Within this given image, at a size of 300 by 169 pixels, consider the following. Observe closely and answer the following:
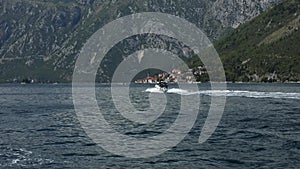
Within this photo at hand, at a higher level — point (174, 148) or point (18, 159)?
point (18, 159)

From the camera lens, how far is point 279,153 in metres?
41.9

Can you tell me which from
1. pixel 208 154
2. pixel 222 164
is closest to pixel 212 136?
pixel 208 154

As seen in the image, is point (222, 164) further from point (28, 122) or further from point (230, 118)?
point (28, 122)

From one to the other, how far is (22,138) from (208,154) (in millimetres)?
23558

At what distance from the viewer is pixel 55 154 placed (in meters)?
43.9

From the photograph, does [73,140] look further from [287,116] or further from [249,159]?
[287,116]

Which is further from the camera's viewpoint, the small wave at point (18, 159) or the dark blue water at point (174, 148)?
the small wave at point (18, 159)

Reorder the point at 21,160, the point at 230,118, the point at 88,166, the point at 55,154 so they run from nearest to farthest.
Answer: the point at 88,166, the point at 21,160, the point at 55,154, the point at 230,118

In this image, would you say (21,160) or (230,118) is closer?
(21,160)

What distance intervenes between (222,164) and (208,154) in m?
4.21

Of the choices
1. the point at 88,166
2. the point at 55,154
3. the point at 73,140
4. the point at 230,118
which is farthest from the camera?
the point at 230,118

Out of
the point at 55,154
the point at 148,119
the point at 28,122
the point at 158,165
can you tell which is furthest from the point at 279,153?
the point at 28,122

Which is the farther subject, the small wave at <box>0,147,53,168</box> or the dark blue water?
A: the small wave at <box>0,147,53,168</box>

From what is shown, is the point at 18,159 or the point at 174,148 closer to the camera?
the point at 18,159
